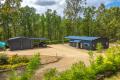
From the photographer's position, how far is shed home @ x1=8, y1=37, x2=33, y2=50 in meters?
54.0

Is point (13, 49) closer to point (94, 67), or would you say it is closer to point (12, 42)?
point (12, 42)

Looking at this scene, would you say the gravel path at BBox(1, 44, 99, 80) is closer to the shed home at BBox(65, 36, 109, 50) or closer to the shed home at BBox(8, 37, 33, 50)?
the shed home at BBox(8, 37, 33, 50)

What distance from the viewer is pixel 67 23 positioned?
83.1 meters

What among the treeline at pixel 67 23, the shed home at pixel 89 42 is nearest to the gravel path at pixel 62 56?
the shed home at pixel 89 42

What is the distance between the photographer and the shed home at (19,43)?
53994 mm

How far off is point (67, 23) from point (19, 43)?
102ft

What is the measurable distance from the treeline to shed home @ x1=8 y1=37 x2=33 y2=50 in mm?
17482

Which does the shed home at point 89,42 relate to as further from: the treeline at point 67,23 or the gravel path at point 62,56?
the treeline at point 67,23

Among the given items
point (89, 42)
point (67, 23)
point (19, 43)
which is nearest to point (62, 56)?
point (89, 42)

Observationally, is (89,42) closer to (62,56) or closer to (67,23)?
(62,56)

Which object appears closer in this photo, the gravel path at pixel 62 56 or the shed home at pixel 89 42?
the gravel path at pixel 62 56

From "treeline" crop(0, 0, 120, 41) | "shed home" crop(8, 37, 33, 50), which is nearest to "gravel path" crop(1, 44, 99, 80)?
"shed home" crop(8, 37, 33, 50)

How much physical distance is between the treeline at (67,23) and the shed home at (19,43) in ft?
57.4

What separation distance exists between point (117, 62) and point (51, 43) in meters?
46.4
